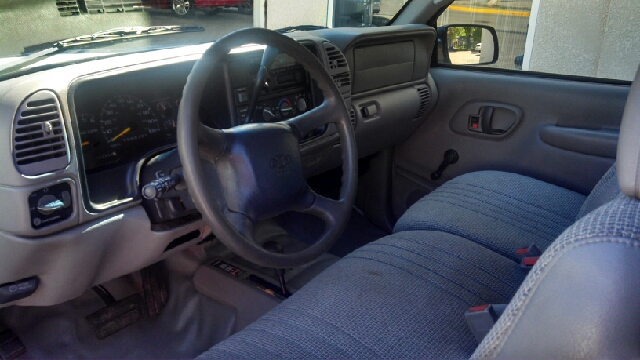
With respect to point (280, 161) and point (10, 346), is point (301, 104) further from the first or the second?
point (10, 346)

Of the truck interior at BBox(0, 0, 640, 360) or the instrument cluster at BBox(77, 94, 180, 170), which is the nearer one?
the truck interior at BBox(0, 0, 640, 360)

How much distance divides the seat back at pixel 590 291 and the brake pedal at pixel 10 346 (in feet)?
5.23

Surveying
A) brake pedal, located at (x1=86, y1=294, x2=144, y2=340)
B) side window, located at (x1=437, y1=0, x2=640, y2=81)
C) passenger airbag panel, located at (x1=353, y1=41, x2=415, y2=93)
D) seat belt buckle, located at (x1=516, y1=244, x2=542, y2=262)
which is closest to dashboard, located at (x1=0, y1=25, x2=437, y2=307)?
passenger airbag panel, located at (x1=353, y1=41, x2=415, y2=93)

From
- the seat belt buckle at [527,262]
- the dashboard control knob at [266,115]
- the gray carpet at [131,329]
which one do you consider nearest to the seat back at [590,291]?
the seat belt buckle at [527,262]

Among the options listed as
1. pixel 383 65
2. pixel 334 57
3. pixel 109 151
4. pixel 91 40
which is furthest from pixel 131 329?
pixel 383 65

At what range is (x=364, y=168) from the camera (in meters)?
2.90

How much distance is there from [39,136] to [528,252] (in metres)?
1.27

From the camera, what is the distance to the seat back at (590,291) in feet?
2.29

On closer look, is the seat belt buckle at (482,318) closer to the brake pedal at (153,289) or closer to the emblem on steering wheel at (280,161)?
the emblem on steering wheel at (280,161)

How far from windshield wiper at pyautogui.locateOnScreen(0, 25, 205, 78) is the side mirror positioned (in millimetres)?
1430

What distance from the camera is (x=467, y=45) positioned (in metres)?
2.92

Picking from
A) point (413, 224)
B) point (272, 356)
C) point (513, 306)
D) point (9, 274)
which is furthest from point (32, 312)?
point (513, 306)

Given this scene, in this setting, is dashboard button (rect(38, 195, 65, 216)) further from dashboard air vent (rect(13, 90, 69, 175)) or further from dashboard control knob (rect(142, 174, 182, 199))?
dashboard control knob (rect(142, 174, 182, 199))

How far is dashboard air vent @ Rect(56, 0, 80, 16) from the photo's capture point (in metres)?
1.67
